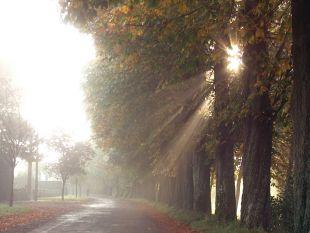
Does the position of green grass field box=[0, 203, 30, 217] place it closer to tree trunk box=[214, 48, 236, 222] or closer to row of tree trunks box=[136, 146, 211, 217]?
row of tree trunks box=[136, 146, 211, 217]

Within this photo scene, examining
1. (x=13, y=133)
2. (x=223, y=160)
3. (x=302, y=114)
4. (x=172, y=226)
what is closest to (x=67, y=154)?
(x=13, y=133)

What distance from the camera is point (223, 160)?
738 inches

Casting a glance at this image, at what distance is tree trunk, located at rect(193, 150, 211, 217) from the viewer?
23438 mm

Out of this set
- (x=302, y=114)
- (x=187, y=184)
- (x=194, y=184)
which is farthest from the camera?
(x=187, y=184)

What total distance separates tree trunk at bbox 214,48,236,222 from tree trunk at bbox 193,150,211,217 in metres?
4.64

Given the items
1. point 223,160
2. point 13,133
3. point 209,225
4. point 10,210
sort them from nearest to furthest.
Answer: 1. point 209,225
2. point 223,160
3. point 10,210
4. point 13,133

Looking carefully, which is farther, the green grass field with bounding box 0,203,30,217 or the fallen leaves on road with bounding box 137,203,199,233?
the green grass field with bounding box 0,203,30,217

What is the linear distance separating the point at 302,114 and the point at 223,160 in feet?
35.5

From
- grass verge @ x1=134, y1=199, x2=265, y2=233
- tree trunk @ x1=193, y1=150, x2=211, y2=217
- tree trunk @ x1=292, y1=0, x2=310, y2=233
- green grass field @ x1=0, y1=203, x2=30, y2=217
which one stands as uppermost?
tree trunk @ x1=292, y1=0, x2=310, y2=233

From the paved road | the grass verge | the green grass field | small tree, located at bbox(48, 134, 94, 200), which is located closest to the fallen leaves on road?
the grass verge

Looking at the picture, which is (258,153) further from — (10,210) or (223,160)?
(10,210)

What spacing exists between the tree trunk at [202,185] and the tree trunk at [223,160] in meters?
4.64

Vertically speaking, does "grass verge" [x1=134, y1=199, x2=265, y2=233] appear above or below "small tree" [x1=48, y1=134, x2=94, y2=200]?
below

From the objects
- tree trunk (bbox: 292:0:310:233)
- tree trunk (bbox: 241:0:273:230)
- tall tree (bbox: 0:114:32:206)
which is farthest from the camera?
tall tree (bbox: 0:114:32:206)
